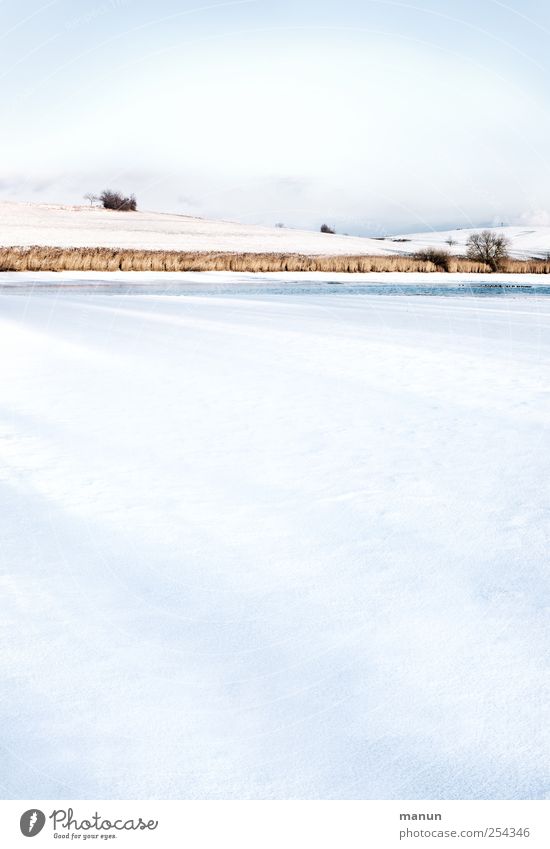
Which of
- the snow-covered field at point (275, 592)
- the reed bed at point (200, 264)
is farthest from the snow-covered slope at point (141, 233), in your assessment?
the snow-covered field at point (275, 592)

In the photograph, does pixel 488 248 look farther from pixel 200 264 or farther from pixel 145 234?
pixel 145 234

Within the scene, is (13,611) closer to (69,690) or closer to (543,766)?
(69,690)

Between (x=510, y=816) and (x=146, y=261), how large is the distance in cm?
2137

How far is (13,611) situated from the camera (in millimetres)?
1909

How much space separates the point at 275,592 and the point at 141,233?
37.5 meters

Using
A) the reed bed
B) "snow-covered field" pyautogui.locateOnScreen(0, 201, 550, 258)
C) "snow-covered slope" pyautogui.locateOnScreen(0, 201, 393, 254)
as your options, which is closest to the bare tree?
the reed bed

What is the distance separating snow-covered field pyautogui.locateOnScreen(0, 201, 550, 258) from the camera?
107 feet

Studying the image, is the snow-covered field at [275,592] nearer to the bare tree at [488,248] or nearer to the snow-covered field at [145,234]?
the bare tree at [488,248]

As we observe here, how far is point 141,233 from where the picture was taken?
37.6 m

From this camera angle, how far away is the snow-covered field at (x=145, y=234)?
1289 inches

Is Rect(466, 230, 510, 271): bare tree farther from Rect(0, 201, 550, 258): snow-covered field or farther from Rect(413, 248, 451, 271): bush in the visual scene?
Rect(0, 201, 550, 258): snow-covered field

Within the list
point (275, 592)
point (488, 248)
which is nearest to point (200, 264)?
point (488, 248)

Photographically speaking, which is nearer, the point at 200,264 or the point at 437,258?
the point at 200,264

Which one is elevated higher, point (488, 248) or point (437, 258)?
point (488, 248)
